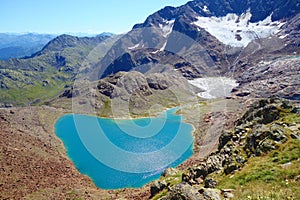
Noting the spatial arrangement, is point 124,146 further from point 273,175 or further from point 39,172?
point 273,175

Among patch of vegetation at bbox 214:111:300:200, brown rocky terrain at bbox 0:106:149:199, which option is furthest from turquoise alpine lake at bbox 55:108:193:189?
patch of vegetation at bbox 214:111:300:200

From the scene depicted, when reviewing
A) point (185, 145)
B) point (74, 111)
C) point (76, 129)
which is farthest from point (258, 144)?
point (74, 111)

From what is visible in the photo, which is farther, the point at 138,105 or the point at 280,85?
the point at 280,85

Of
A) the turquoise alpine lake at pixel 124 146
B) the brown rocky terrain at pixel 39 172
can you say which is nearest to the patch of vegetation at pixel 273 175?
the brown rocky terrain at pixel 39 172

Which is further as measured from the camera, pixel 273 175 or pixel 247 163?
pixel 247 163

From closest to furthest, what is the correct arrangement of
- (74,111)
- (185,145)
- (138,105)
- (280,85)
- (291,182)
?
1. (291,182)
2. (185,145)
3. (74,111)
4. (138,105)
5. (280,85)

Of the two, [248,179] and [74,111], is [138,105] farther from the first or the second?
[248,179]

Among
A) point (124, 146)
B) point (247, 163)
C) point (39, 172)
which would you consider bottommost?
point (39, 172)

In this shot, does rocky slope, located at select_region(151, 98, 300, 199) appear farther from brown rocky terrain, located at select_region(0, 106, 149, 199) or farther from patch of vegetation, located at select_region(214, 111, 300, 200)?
brown rocky terrain, located at select_region(0, 106, 149, 199)

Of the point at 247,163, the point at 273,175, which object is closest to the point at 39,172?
the point at 247,163
